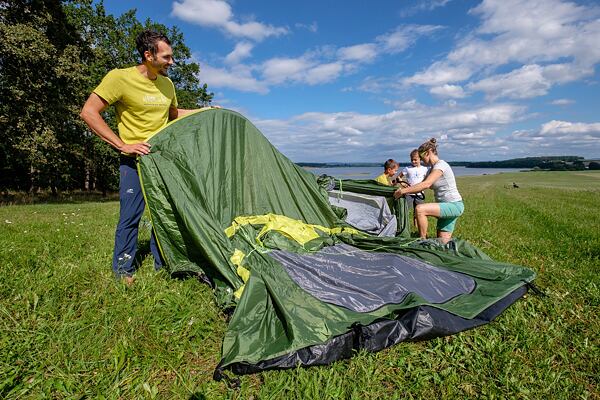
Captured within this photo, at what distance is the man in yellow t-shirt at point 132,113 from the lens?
317 centimetres

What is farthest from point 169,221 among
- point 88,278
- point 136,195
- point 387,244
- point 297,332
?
point 387,244

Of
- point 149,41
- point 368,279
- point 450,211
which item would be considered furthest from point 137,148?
point 450,211

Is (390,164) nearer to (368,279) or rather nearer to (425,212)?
(425,212)

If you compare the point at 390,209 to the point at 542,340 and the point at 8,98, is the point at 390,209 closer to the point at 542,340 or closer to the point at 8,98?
the point at 542,340

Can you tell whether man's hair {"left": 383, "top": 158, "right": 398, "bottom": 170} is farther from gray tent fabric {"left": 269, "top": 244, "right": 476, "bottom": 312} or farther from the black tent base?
the black tent base

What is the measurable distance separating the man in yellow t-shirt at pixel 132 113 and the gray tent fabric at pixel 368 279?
1458 millimetres

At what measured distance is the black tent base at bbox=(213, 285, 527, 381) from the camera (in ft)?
7.57

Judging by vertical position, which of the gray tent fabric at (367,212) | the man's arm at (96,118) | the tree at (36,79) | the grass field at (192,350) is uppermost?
the tree at (36,79)

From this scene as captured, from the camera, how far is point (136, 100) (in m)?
3.33

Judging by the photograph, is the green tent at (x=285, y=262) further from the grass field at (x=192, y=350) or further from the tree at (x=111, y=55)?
the tree at (x=111, y=55)

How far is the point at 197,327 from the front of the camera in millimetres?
2695

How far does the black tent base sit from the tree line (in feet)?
47.6

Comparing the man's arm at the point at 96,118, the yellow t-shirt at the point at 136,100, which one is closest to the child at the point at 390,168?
the yellow t-shirt at the point at 136,100

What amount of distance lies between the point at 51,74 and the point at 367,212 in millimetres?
14671
